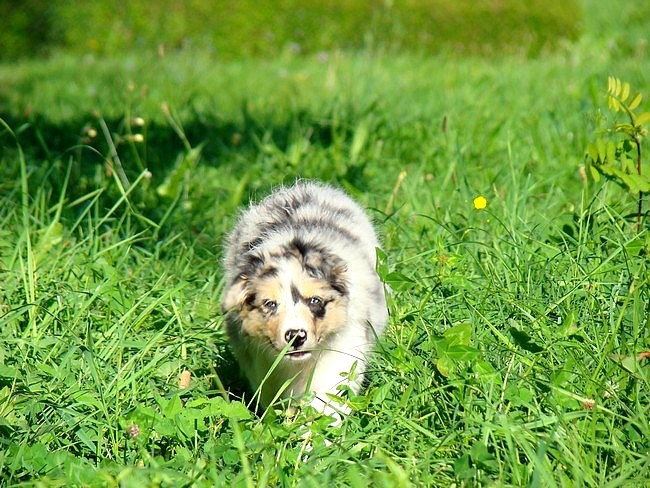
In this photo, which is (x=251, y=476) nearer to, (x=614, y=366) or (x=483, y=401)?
(x=483, y=401)

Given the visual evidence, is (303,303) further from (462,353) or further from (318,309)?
(462,353)

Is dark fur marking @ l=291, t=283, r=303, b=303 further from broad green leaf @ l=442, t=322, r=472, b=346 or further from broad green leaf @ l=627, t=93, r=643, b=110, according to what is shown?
broad green leaf @ l=627, t=93, r=643, b=110

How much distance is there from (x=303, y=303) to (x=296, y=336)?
153 millimetres

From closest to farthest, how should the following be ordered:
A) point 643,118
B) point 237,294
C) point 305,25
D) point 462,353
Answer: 1. point 462,353
2. point 237,294
3. point 643,118
4. point 305,25

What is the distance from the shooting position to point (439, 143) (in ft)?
18.4

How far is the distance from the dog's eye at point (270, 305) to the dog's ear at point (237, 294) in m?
0.10

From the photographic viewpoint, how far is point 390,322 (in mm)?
3543

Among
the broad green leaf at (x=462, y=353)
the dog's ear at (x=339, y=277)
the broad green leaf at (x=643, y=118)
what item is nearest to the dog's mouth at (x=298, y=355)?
the dog's ear at (x=339, y=277)

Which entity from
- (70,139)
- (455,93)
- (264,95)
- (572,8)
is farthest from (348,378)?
(572,8)

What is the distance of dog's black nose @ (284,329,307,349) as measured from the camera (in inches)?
118

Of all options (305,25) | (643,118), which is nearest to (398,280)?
(643,118)

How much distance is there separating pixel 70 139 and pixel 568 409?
185 inches

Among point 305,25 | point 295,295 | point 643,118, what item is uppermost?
point 643,118

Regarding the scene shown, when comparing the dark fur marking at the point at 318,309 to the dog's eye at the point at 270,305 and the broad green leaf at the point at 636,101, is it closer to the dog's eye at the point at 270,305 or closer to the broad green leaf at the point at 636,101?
the dog's eye at the point at 270,305
